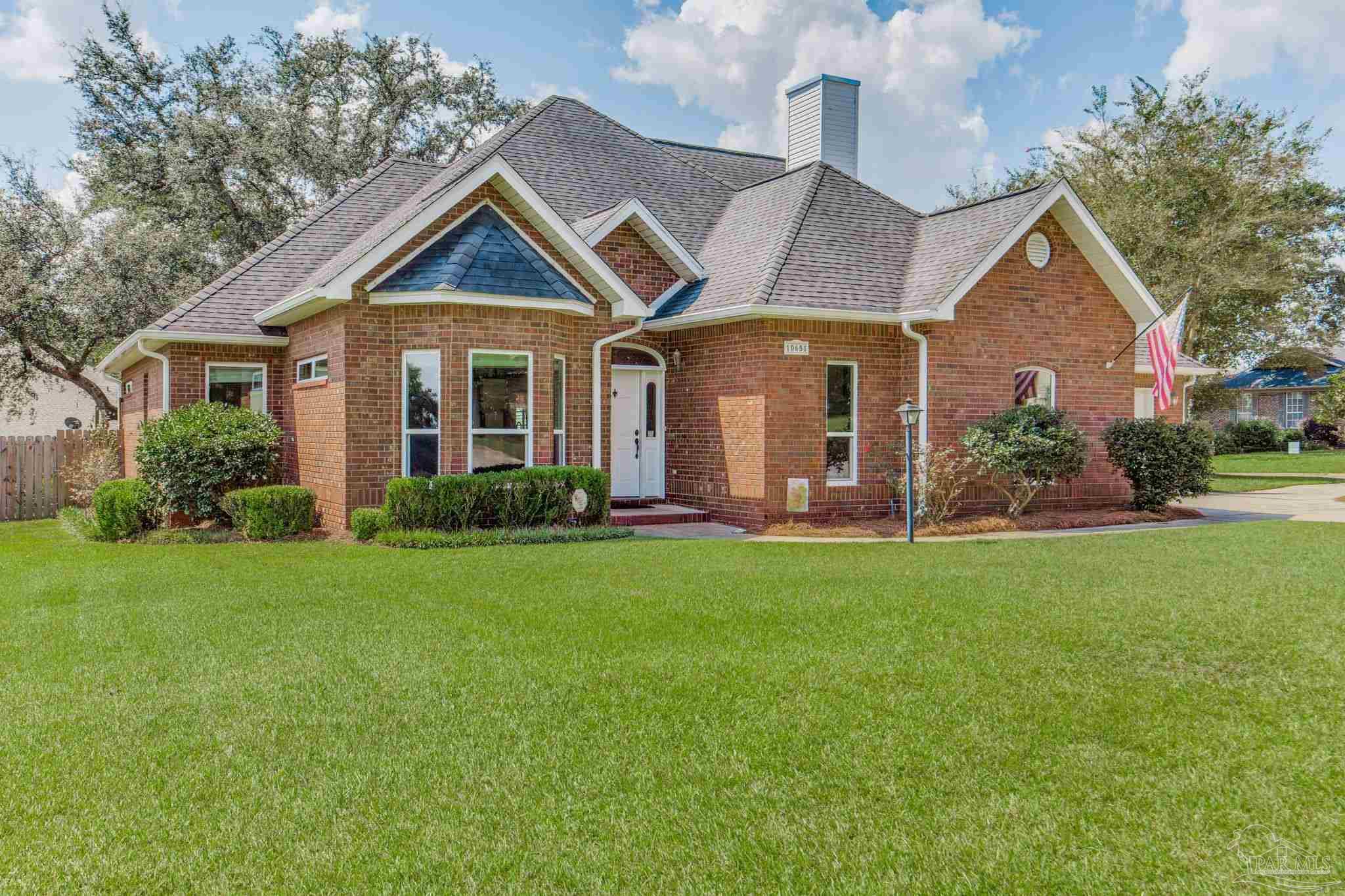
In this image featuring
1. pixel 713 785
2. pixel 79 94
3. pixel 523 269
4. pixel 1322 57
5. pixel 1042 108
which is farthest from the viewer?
pixel 1042 108

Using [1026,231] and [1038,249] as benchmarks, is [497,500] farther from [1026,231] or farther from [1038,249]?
[1038,249]

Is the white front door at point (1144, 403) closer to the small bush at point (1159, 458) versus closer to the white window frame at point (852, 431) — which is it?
A: the small bush at point (1159, 458)

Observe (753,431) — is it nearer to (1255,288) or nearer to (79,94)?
(79,94)

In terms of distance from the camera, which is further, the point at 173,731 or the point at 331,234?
the point at 331,234

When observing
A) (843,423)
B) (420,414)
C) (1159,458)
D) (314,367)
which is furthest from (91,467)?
(1159,458)

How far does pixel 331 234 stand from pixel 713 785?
1597 cm

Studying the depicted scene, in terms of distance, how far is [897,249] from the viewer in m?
16.5

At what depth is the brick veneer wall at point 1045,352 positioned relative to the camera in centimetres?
1485

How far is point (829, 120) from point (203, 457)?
46.2 ft

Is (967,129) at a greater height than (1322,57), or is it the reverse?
(967,129)

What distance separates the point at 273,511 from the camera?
510 inches

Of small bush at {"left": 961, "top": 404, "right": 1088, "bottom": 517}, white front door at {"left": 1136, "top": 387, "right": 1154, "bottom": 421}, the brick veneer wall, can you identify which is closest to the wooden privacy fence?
the brick veneer wall

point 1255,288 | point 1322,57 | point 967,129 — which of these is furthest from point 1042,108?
point 1322,57

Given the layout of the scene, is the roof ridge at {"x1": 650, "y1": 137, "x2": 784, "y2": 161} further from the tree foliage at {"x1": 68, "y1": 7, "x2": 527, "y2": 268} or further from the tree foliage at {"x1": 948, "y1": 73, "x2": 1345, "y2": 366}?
the tree foliage at {"x1": 948, "y1": 73, "x2": 1345, "y2": 366}
